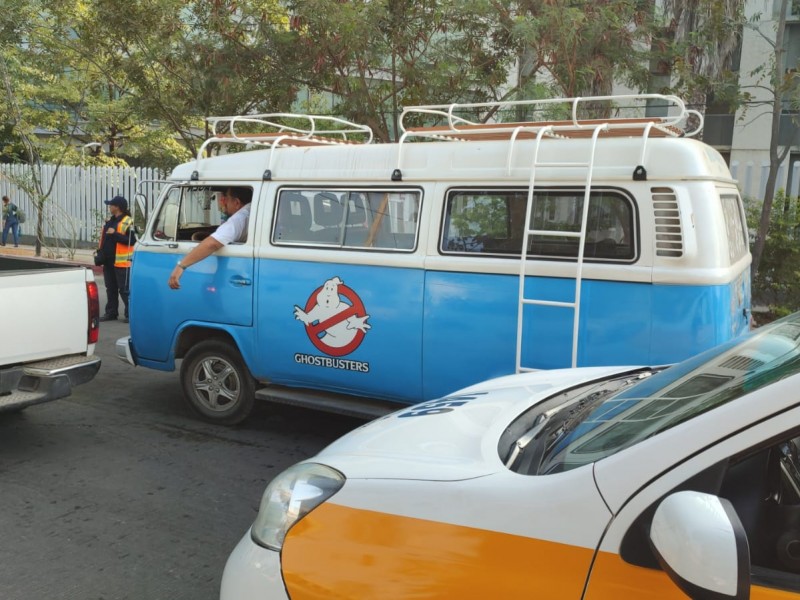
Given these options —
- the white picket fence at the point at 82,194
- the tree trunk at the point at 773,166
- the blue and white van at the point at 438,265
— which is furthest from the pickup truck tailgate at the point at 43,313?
the white picket fence at the point at 82,194

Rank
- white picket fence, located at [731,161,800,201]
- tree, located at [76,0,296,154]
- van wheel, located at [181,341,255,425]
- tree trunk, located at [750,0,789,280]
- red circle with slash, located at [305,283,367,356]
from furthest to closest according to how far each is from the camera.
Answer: white picket fence, located at [731,161,800,201] → tree, located at [76,0,296,154] → tree trunk, located at [750,0,789,280] → van wheel, located at [181,341,255,425] → red circle with slash, located at [305,283,367,356]

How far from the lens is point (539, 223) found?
5027 millimetres

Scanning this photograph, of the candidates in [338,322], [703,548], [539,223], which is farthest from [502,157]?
[703,548]

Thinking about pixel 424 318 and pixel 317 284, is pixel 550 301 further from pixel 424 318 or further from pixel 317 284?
pixel 317 284

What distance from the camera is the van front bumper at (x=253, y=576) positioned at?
218 cm

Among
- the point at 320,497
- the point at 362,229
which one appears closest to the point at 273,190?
the point at 362,229

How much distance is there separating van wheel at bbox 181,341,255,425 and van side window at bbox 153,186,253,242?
0.99 m

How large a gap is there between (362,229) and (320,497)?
355 centimetres

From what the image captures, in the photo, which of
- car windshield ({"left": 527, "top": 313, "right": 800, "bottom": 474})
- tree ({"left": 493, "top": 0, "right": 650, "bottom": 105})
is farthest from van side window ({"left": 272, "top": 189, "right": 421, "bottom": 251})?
tree ({"left": 493, "top": 0, "right": 650, "bottom": 105})

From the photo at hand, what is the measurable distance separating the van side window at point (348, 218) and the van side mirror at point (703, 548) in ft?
12.8

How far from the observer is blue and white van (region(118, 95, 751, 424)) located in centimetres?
464

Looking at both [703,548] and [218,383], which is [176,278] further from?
[703,548]

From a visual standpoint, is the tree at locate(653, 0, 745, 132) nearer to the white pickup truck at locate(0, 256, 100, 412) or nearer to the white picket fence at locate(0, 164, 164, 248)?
the white pickup truck at locate(0, 256, 100, 412)

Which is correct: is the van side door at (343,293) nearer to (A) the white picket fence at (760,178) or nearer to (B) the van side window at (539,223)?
(B) the van side window at (539,223)
